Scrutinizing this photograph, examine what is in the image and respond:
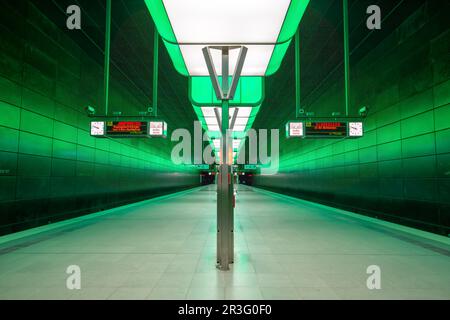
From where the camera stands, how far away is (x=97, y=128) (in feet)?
33.2

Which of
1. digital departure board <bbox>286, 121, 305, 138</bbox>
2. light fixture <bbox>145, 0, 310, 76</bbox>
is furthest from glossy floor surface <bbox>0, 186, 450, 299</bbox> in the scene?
light fixture <bbox>145, 0, 310, 76</bbox>

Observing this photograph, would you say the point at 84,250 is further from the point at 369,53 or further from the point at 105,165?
the point at 369,53

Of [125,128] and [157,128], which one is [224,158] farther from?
[125,128]

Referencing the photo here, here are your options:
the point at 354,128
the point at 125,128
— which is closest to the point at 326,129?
the point at 354,128

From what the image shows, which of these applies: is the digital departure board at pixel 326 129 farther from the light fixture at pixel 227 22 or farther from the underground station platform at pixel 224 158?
the light fixture at pixel 227 22

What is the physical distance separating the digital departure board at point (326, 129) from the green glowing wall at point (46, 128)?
872 centimetres

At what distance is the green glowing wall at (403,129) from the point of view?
6858 mm

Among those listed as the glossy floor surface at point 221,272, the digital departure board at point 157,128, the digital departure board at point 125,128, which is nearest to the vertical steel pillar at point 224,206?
the glossy floor surface at point 221,272

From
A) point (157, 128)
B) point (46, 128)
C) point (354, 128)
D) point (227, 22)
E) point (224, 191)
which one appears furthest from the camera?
point (157, 128)

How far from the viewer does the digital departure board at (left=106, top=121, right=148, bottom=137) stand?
33.1ft

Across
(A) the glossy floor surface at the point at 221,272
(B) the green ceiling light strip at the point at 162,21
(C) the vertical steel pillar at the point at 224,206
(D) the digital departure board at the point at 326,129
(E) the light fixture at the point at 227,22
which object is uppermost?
(B) the green ceiling light strip at the point at 162,21

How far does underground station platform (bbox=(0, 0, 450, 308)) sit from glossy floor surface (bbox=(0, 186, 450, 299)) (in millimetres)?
38

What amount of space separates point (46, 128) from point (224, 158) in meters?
6.76

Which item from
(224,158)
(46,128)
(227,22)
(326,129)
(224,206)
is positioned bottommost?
(224,206)
